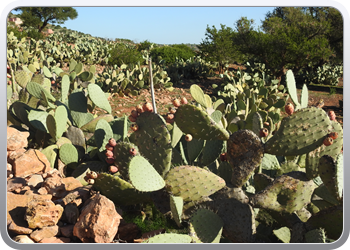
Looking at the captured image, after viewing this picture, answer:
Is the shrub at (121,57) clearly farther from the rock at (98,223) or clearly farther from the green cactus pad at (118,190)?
the rock at (98,223)

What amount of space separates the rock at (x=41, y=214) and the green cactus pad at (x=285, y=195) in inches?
49.1

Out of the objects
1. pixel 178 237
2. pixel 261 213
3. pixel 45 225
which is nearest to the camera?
pixel 178 237

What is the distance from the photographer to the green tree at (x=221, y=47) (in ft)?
48.0

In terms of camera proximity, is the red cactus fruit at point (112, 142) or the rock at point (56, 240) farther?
the red cactus fruit at point (112, 142)

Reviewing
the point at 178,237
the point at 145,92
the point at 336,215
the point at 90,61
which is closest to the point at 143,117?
the point at 178,237

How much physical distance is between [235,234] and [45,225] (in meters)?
1.17

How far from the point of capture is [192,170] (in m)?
1.93

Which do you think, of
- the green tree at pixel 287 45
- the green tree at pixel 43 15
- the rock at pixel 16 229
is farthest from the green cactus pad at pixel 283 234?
the green tree at pixel 43 15

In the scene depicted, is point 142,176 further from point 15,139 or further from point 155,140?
point 15,139

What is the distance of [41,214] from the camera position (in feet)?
5.89

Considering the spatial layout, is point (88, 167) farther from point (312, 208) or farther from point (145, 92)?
point (145, 92)

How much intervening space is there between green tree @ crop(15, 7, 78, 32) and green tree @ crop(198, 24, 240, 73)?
16.0 meters

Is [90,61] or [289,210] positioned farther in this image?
[90,61]

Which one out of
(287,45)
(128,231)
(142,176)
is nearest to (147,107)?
(142,176)
